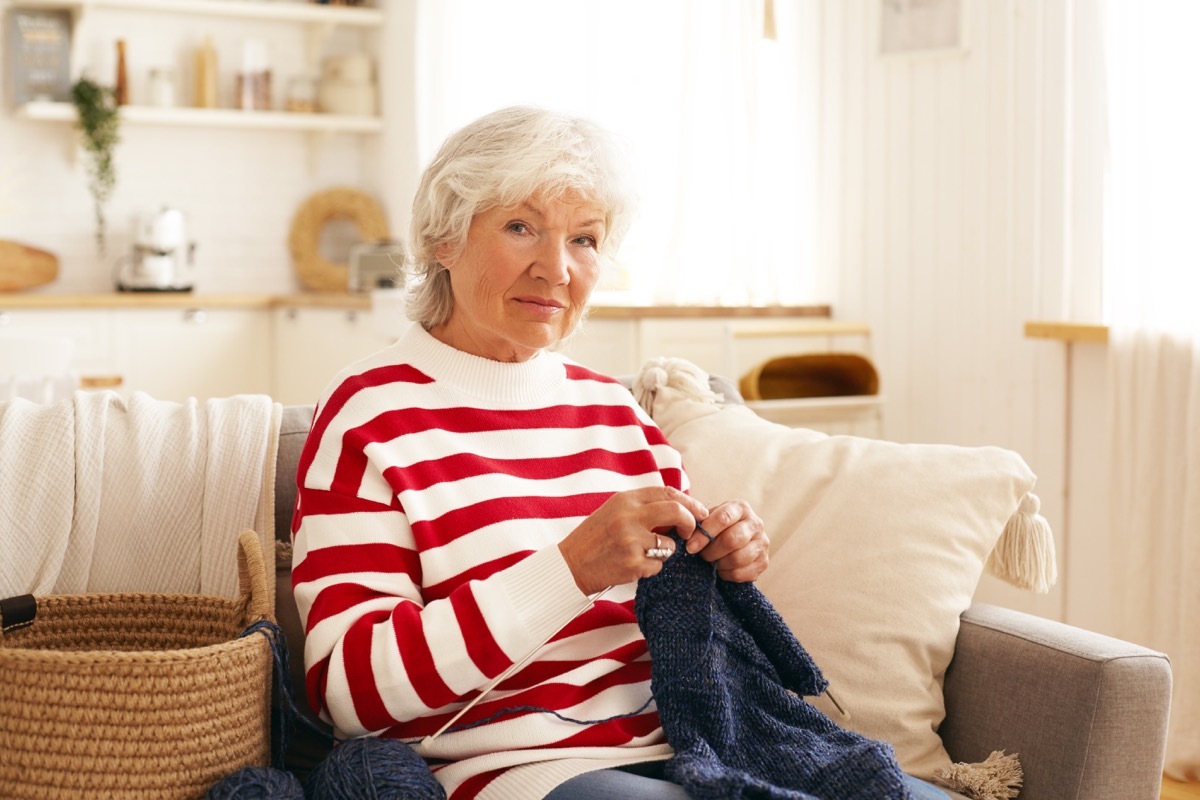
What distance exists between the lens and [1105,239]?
2826 millimetres

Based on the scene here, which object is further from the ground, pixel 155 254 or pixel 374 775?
pixel 155 254

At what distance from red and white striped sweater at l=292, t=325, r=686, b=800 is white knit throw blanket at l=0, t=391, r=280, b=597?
7.7 inches

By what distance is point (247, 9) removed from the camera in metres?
5.11

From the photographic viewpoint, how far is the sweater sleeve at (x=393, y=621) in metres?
1.27

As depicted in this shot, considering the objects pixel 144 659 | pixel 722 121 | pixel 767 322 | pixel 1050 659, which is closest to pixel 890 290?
pixel 767 322

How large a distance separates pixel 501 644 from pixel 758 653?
1.04 ft

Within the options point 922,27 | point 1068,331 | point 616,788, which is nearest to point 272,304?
point 922,27

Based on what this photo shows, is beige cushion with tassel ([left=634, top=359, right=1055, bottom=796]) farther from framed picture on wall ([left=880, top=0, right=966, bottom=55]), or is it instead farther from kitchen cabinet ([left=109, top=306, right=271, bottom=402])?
kitchen cabinet ([left=109, top=306, right=271, bottom=402])

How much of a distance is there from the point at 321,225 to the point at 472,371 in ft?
13.5

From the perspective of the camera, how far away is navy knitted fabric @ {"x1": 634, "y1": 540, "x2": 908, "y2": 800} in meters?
1.27

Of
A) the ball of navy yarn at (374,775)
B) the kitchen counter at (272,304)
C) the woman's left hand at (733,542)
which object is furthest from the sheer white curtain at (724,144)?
the ball of navy yarn at (374,775)

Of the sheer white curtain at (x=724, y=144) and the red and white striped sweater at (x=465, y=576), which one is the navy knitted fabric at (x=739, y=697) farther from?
the sheer white curtain at (x=724, y=144)

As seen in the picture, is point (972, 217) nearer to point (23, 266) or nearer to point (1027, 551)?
point (1027, 551)

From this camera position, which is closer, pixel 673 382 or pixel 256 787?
pixel 256 787
